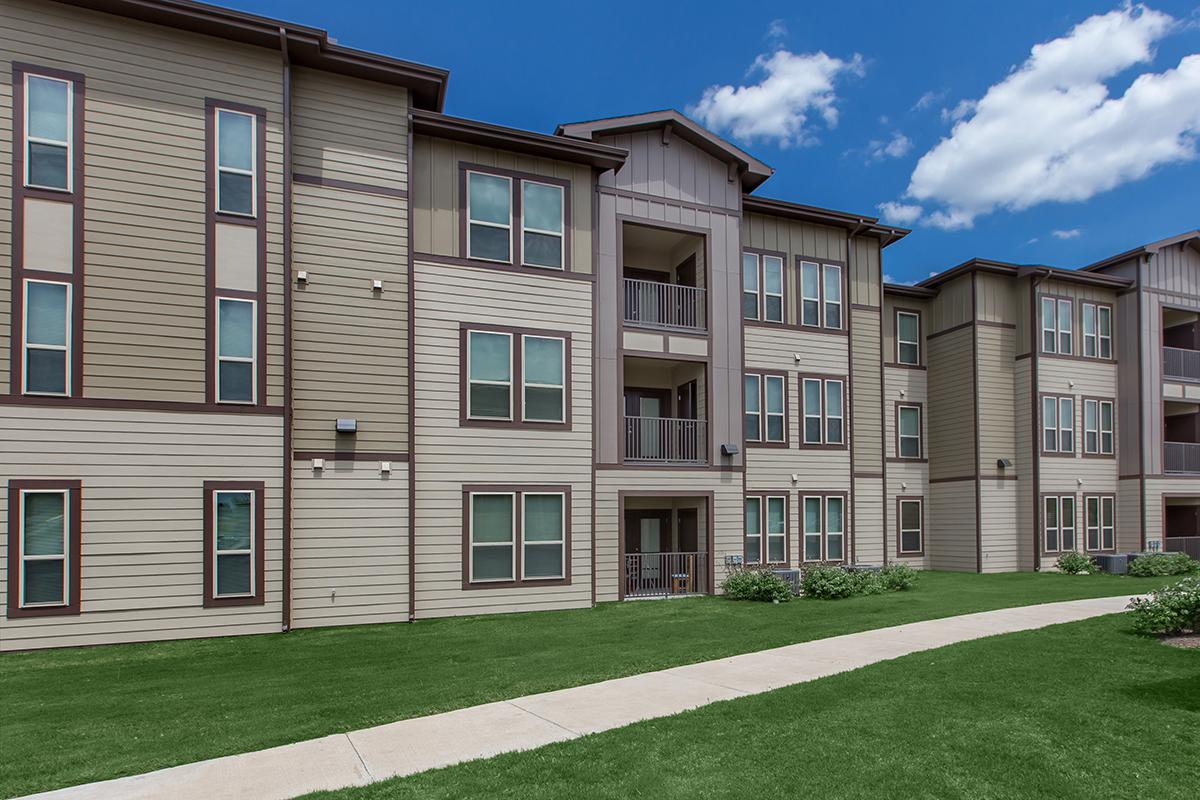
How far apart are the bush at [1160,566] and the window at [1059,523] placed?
6.48 feet

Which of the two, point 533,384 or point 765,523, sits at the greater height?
point 533,384

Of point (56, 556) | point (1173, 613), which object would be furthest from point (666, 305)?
point (56, 556)

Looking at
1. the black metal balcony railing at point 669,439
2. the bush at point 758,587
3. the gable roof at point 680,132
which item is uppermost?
the gable roof at point 680,132

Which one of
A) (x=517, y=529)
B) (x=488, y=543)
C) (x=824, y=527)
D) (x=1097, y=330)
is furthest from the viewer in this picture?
(x=1097, y=330)

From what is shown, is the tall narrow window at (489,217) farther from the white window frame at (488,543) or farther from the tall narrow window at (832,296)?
the tall narrow window at (832,296)

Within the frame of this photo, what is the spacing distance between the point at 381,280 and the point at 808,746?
1091cm

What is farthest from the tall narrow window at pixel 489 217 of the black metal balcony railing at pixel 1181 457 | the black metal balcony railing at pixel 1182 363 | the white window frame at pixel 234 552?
the black metal balcony railing at pixel 1181 457

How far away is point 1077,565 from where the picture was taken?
21188 millimetres

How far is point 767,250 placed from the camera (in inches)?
755

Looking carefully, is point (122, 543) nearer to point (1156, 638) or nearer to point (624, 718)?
point (624, 718)

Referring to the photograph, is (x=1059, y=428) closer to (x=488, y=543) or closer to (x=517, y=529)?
(x=517, y=529)

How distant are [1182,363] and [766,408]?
627 inches

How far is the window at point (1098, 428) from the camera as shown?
2323 centimetres

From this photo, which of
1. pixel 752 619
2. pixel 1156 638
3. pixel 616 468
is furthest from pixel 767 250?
pixel 1156 638
